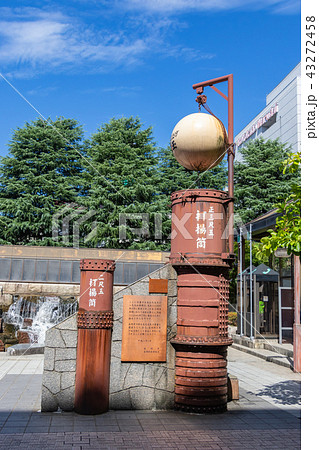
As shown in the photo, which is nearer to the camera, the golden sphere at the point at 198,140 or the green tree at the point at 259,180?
the golden sphere at the point at 198,140

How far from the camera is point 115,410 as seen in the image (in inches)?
328

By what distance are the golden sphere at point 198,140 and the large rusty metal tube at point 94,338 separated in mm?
2677

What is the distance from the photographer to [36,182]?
31125mm

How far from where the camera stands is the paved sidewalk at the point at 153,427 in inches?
256

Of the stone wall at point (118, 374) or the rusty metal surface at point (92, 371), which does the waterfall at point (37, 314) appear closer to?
the stone wall at point (118, 374)

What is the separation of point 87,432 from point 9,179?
87.8 ft

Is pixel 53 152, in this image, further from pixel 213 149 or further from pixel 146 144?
pixel 213 149

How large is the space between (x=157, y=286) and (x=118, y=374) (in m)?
1.80

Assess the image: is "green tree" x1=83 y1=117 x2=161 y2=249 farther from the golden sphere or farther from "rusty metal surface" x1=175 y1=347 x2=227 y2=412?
"rusty metal surface" x1=175 y1=347 x2=227 y2=412

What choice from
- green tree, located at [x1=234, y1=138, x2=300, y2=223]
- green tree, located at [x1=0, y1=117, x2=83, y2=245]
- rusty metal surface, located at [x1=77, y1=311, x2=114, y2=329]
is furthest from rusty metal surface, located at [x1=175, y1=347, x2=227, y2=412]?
green tree, located at [x1=234, y1=138, x2=300, y2=223]

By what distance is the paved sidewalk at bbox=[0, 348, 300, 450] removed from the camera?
6508 mm

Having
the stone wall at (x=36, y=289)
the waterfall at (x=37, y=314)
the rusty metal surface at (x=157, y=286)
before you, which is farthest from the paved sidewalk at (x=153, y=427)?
the stone wall at (x=36, y=289)

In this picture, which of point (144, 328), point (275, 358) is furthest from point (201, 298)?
point (275, 358)
